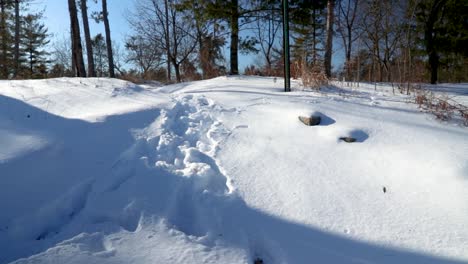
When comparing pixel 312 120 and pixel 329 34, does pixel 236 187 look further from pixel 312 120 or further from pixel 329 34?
pixel 329 34

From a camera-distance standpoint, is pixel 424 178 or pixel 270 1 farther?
pixel 270 1

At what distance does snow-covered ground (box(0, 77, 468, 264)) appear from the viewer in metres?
1.29

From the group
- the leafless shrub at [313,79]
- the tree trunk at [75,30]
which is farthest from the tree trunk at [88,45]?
→ the leafless shrub at [313,79]

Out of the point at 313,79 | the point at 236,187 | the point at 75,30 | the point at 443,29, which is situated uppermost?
the point at 443,29

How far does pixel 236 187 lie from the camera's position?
6.08 feet

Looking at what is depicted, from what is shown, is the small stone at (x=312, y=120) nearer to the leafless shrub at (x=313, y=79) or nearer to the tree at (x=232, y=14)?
the leafless shrub at (x=313, y=79)

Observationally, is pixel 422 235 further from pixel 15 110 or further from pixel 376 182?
pixel 15 110

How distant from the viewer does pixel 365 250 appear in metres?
1.32

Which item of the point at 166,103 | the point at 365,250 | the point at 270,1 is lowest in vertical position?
the point at 365,250

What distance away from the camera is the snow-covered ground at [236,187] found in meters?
1.29

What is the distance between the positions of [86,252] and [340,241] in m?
1.33

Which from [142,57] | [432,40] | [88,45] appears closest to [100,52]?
[142,57]

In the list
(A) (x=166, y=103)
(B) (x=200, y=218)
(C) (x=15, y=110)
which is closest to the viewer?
(B) (x=200, y=218)

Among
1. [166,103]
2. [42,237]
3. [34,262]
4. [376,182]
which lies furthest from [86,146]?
[376,182]
